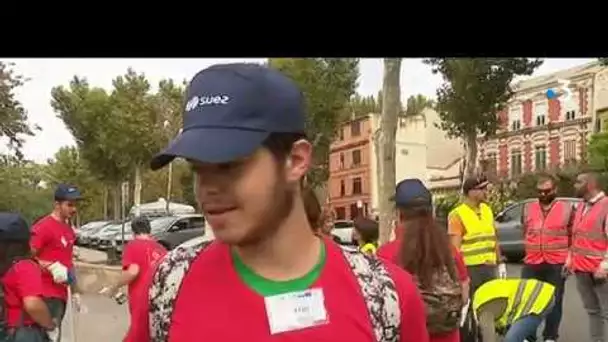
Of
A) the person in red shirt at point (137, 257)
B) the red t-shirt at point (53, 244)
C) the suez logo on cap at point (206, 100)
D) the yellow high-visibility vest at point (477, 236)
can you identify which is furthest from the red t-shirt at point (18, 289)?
the yellow high-visibility vest at point (477, 236)

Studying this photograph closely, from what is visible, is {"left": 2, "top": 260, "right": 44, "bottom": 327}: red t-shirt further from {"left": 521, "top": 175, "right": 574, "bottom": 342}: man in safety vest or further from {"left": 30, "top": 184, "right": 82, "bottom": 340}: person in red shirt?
{"left": 521, "top": 175, "right": 574, "bottom": 342}: man in safety vest

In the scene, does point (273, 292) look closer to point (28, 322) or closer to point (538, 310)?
point (28, 322)

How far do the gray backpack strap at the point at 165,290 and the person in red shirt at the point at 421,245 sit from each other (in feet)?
9.87

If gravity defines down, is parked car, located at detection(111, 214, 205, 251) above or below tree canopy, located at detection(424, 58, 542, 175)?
below

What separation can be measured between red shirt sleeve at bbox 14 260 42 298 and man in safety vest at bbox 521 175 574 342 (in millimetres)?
4896

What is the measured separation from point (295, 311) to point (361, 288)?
0.16 metres

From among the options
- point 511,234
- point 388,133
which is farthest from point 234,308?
point 511,234

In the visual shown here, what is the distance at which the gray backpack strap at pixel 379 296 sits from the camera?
1.90 metres

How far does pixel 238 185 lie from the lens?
1779 mm

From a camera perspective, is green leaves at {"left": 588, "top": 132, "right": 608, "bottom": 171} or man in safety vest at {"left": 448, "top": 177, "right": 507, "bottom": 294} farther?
green leaves at {"left": 588, "top": 132, "right": 608, "bottom": 171}

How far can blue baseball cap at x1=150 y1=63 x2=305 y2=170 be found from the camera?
5.81ft

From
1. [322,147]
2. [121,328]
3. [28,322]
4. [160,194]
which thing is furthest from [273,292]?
[160,194]

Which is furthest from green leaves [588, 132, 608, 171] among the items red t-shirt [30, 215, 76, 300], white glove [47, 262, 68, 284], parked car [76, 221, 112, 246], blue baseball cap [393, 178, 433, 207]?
blue baseball cap [393, 178, 433, 207]

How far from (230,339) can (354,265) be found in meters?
0.30
